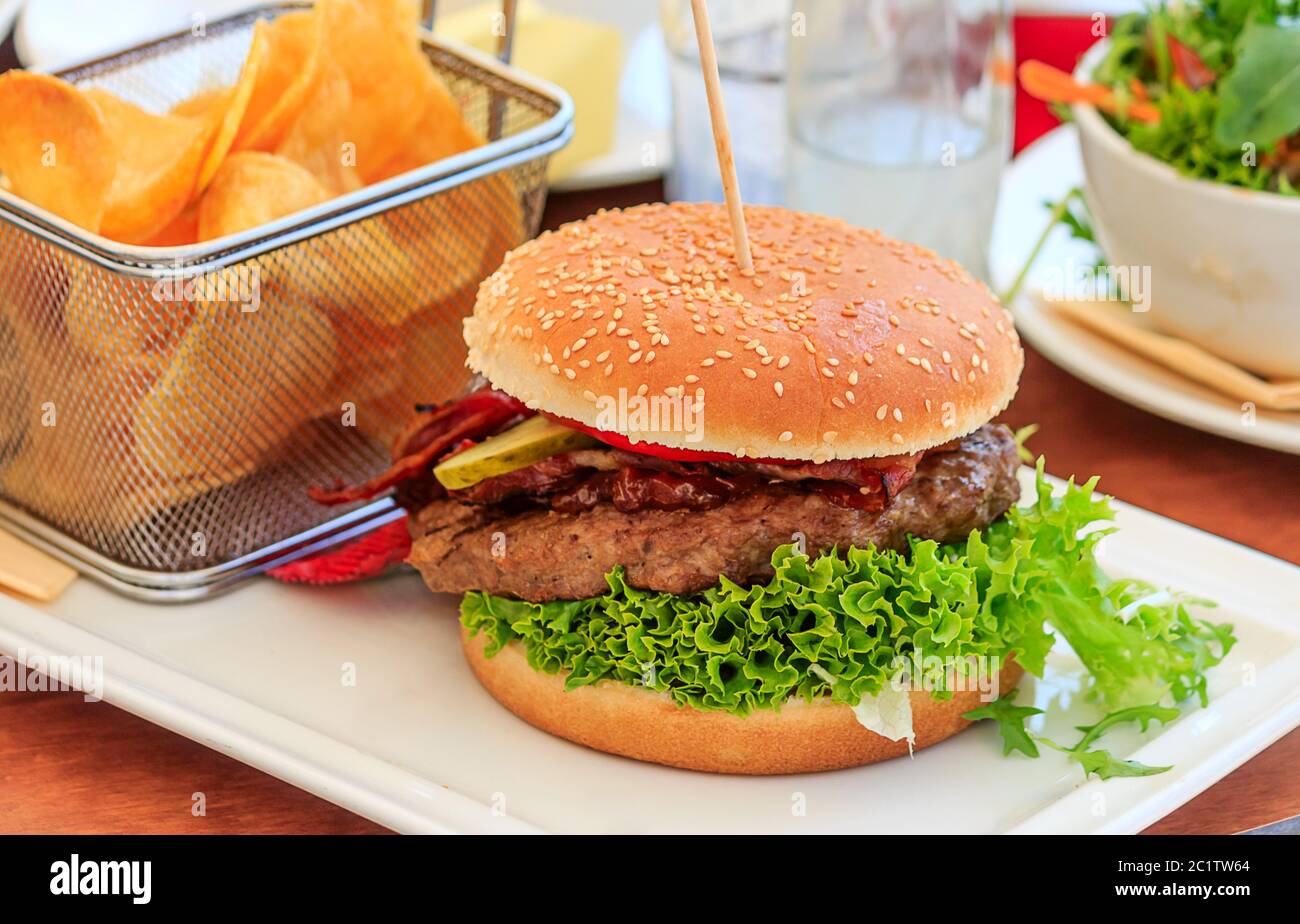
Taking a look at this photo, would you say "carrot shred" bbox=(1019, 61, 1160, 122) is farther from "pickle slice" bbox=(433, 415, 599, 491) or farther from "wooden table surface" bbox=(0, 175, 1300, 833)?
"pickle slice" bbox=(433, 415, 599, 491)

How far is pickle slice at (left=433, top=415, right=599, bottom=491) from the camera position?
1905 millimetres

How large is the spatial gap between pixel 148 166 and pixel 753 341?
947mm

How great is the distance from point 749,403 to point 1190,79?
4.61ft

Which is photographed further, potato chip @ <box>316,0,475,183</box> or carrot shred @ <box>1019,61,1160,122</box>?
carrot shred @ <box>1019,61,1160,122</box>

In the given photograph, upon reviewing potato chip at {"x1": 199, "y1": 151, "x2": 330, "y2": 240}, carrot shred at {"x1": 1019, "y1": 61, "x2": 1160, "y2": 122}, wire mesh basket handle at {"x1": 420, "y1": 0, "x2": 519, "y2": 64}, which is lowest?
potato chip at {"x1": 199, "y1": 151, "x2": 330, "y2": 240}

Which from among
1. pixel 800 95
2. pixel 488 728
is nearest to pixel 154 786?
pixel 488 728

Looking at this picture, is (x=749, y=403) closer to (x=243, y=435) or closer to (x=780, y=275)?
(x=780, y=275)

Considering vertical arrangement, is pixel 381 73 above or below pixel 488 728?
above

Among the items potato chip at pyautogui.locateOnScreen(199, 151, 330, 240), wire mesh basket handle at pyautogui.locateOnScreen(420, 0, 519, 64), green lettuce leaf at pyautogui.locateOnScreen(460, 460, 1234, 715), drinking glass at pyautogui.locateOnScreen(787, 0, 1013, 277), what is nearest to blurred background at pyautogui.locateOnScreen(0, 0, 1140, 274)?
drinking glass at pyautogui.locateOnScreen(787, 0, 1013, 277)

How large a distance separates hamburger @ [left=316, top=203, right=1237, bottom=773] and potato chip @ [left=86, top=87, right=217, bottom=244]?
0.49 m

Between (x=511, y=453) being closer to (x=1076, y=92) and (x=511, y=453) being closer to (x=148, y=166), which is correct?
(x=148, y=166)

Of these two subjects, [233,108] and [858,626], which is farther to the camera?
[233,108]

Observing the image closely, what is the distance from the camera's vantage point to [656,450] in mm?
1790

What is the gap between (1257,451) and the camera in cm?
258
